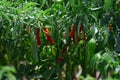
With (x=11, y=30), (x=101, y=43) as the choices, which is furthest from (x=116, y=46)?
(x=11, y=30)

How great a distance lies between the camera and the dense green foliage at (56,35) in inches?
75.4

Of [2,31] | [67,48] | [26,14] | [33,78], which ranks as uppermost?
[26,14]

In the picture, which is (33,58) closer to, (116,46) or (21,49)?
(21,49)

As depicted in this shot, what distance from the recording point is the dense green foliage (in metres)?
1.92

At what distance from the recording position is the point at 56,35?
2004 mm

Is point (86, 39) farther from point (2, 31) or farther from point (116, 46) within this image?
point (2, 31)

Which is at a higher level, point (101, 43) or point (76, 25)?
point (76, 25)

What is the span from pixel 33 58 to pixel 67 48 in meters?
0.24

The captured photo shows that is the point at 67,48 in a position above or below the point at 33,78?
above

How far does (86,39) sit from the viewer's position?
204 cm

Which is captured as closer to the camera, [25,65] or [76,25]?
[76,25]

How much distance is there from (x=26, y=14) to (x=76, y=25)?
32 centimetres

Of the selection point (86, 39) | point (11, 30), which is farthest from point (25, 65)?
point (86, 39)

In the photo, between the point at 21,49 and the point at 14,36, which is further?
the point at 21,49
